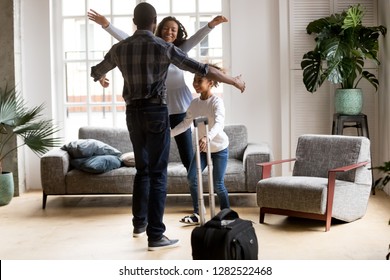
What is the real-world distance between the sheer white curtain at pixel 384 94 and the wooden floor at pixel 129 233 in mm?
476

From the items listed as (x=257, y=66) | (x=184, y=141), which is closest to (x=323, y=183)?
(x=184, y=141)

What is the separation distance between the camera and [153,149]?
15.1ft

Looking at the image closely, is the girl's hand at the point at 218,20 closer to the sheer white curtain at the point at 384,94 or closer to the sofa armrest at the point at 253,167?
the sofa armrest at the point at 253,167

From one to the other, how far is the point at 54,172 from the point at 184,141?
1.43 metres

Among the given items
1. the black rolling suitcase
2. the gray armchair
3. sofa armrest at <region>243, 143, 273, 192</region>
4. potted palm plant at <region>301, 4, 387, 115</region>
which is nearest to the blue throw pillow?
sofa armrest at <region>243, 143, 273, 192</region>

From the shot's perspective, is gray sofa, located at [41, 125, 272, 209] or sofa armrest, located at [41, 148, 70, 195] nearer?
gray sofa, located at [41, 125, 272, 209]

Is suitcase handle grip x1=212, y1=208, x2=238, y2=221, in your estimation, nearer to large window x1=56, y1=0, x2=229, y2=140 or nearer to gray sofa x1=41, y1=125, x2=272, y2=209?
gray sofa x1=41, y1=125, x2=272, y2=209

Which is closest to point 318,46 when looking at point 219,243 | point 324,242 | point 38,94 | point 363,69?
point 363,69

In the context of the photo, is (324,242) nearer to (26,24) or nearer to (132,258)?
(132,258)

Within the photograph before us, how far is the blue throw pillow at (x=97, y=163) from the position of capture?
20.3 feet

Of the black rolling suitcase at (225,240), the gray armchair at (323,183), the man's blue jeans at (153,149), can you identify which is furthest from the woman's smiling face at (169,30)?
the black rolling suitcase at (225,240)

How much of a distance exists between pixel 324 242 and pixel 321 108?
2460mm

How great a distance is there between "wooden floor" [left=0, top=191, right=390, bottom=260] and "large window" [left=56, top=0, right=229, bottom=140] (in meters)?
1.11

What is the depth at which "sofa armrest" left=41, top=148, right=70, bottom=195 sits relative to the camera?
245 inches
